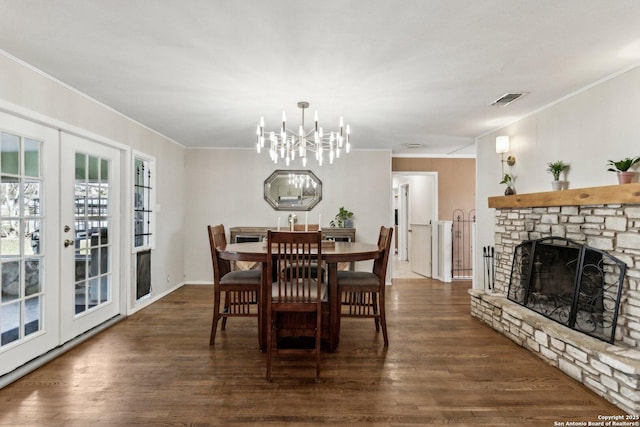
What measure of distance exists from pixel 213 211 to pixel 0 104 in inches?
138

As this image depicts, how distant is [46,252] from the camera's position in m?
2.80

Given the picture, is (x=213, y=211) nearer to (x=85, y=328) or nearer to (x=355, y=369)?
(x=85, y=328)

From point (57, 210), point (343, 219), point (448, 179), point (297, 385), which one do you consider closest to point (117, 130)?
point (57, 210)

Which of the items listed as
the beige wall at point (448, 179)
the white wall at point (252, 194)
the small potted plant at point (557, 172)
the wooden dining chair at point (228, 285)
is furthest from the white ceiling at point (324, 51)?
the beige wall at point (448, 179)

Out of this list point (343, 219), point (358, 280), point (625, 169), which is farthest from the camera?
point (343, 219)

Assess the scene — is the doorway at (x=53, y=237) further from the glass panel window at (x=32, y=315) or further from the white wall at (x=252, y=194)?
the white wall at (x=252, y=194)

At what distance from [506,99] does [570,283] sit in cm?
171

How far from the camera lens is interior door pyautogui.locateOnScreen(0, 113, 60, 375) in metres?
2.44

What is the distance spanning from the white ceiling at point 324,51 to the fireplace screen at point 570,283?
139 cm

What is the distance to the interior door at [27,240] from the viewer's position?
2.44 meters

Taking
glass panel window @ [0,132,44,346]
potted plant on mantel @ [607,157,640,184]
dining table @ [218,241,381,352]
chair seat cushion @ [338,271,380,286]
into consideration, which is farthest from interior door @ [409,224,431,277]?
glass panel window @ [0,132,44,346]

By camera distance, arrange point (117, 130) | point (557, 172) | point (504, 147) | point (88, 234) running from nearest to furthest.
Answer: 1. point (557, 172)
2. point (88, 234)
3. point (117, 130)
4. point (504, 147)

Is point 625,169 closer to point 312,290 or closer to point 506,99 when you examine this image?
point 506,99

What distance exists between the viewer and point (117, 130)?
147 inches
